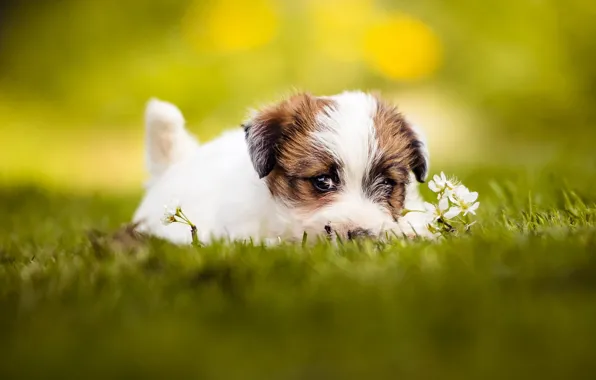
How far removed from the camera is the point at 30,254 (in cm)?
336

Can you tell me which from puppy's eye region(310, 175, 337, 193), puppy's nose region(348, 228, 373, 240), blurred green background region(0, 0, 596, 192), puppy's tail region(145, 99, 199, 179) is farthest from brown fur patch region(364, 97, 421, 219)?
blurred green background region(0, 0, 596, 192)

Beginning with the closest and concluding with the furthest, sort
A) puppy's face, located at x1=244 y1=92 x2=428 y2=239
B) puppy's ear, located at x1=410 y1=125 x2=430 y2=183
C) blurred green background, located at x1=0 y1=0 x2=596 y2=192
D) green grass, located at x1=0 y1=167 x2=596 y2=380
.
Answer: green grass, located at x1=0 y1=167 x2=596 y2=380, puppy's face, located at x1=244 y1=92 x2=428 y2=239, puppy's ear, located at x1=410 y1=125 x2=430 y2=183, blurred green background, located at x1=0 y1=0 x2=596 y2=192

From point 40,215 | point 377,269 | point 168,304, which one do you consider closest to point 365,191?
point 377,269

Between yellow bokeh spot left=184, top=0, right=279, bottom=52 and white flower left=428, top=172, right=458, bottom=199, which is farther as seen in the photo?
yellow bokeh spot left=184, top=0, right=279, bottom=52

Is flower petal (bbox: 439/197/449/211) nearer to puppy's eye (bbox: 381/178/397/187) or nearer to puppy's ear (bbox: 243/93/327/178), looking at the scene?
puppy's eye (bbox: 381/178/397/187)

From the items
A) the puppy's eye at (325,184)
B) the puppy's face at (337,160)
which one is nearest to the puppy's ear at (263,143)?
→ the puppy's face at (337,160)

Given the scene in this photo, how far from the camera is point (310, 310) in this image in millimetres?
2012

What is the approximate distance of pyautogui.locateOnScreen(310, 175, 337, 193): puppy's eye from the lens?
10.4 ft

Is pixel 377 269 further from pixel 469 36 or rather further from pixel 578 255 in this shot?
pixel 469 36

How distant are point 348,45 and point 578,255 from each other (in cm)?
954

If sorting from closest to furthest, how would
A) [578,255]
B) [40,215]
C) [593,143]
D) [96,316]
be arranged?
[96,316] < [578,255] < [40,215] < [593,143]

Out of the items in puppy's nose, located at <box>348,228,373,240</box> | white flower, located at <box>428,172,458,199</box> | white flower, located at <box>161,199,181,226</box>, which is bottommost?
puppy's nose, located at <box>348,228,373,240</box>

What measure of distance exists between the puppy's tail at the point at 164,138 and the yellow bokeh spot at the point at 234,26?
7.07 m

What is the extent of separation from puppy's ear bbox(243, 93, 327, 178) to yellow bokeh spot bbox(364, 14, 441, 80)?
26.4 feet
